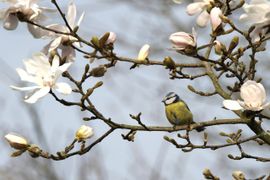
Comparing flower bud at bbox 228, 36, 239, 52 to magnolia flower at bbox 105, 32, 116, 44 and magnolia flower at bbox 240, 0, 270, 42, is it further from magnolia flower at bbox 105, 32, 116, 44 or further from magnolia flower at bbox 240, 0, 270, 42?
magnolia flower at bbox 105, 32, 116, 44

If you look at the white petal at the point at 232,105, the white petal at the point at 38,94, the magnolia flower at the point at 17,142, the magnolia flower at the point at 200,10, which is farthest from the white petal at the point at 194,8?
the magnolia flower at the point at 17,142

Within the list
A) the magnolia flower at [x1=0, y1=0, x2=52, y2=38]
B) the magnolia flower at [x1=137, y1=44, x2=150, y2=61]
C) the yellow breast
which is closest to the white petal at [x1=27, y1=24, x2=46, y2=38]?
the magnolia flower at [x1=0, y1=0, x2=52, y2=38]

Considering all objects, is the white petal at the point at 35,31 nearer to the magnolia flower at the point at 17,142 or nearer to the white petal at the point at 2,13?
the white petal at the point at 2,13

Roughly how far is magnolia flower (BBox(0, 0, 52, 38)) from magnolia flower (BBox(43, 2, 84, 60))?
5cm

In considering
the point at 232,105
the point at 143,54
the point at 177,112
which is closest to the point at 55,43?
the point at 143,54

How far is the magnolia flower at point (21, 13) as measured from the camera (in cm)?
175

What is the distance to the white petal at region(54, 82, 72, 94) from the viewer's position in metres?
1.68

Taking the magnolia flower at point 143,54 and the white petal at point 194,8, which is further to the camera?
the white petal at point 194,8

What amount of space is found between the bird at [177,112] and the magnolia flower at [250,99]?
12cm

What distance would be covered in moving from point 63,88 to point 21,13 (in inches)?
9.5

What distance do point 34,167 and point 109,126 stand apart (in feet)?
18.5

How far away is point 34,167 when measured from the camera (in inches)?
285

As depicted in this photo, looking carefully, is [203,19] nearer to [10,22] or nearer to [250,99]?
[250,99]

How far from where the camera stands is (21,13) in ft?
5.75
